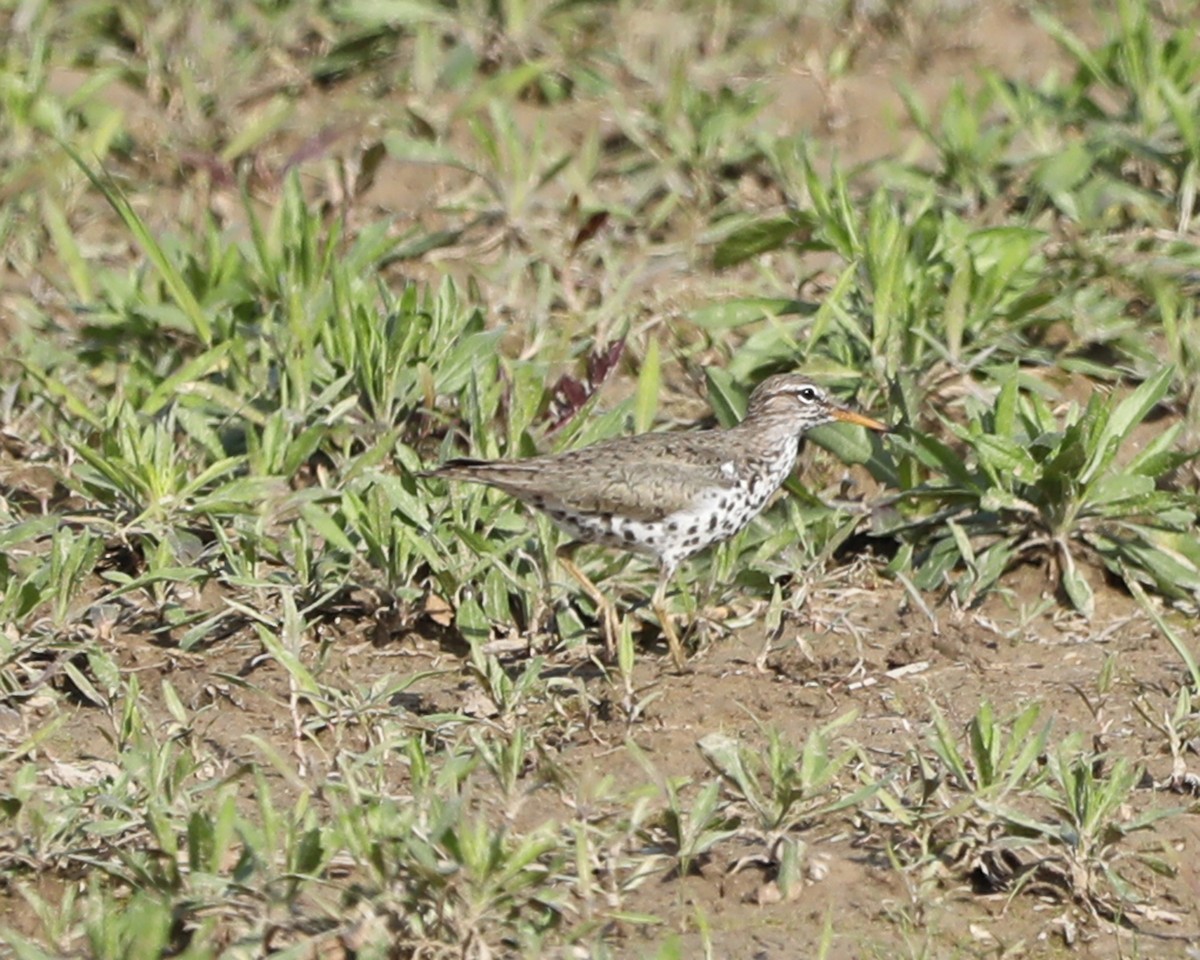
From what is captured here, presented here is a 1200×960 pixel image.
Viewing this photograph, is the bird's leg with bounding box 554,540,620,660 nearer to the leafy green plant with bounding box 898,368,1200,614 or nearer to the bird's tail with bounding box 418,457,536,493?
the bird's tail with bounding box 418,457,536,493

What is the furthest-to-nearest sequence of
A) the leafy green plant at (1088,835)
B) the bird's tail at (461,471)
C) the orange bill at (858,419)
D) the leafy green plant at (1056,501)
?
the orange bill at (858,419), the leafy green plant at (1056,501), the bird's tail at (461,471), the leafy green plant at (1088,835)

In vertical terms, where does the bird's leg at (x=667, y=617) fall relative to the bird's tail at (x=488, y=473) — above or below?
below

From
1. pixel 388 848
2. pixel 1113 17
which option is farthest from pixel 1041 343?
pixel 388 848

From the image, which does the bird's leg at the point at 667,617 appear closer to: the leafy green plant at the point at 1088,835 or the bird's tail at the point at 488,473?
the bird's tail at the point at 488,473

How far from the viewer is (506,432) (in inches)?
288

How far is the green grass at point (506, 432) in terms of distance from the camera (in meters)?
5.34

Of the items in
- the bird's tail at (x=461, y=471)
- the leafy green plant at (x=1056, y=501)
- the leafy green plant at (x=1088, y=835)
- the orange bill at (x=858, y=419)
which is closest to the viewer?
the leafy green plant at (x=1088, y=835)

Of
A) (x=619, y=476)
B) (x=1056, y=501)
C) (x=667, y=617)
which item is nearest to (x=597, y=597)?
(x=667, y=617)

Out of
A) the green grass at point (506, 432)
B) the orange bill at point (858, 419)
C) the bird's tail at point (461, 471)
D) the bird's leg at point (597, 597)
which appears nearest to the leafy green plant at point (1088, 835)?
the green grass at point (506, 432)

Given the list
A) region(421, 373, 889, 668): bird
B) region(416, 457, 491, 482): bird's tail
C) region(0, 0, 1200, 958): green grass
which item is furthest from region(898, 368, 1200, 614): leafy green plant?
region(416, 457, 491, 482): bird's tail

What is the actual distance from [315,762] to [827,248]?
3082 mm

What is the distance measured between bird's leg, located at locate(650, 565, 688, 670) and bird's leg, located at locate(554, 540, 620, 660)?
0.47 ft

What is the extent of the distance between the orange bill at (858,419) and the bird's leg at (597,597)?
1.00m

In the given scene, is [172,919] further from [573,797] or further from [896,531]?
[896,531]
